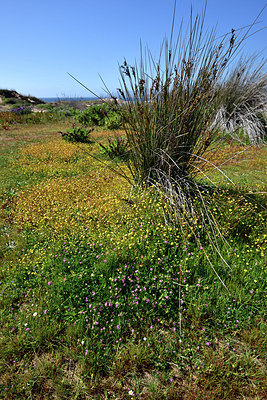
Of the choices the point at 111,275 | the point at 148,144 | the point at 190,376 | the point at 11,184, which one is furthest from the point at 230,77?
the point at 190,376

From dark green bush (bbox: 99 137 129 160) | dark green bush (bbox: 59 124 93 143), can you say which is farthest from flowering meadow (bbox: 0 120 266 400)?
dark green bush (bbox: 59 124 93 143)

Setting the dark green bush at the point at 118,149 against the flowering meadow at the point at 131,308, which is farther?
the dark green bush at the point at 118,149

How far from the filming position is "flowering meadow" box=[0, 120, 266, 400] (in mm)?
1870

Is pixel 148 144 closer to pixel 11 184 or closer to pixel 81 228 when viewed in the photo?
pixel 81 228

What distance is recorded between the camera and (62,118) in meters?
17.3

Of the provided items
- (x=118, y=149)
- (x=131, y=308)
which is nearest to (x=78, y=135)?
(x=118, y=149)

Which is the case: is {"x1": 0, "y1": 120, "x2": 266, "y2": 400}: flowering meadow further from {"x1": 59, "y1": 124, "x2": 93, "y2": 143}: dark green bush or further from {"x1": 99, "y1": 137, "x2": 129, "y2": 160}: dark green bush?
{"x1": 59, "y1": 124, "x2": 93, "y2": 143}: dark green bush

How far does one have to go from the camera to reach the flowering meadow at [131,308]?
187cm

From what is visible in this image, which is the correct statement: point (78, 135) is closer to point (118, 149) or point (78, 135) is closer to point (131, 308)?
point (118, 149)

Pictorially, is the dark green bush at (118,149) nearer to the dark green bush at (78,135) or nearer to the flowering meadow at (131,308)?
the flowering meadow at (131,308)

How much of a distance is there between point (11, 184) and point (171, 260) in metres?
4.74

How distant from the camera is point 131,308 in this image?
232cm

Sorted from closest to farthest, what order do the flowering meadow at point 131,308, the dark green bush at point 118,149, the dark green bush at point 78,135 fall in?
the flowering meadow at point 131,308 < the dark green bush at point 118,149 < the dark green bush at point 78,135

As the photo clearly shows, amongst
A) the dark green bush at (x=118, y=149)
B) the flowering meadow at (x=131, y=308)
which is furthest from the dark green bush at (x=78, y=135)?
the flowering meadow at (x=131, y=308)
